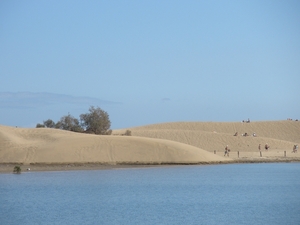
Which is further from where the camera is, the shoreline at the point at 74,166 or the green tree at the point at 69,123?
the green tree at the point at 69,123

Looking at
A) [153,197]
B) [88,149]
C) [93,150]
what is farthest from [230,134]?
[153,197]

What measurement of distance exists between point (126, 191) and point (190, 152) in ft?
66.1

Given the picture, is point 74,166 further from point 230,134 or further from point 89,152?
point 230,134

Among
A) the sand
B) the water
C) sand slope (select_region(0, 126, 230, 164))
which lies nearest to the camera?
the water

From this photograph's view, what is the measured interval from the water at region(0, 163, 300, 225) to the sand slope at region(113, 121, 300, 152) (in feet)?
80.1

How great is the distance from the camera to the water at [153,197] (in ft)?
86.4

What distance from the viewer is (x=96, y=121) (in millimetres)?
70062

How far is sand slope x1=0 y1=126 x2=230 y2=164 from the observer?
52594mm

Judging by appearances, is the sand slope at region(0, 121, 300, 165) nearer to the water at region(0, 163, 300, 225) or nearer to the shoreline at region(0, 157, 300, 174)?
the shoreline at region(0, 157, 300, 174)

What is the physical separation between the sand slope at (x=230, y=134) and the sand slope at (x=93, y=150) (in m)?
16.8

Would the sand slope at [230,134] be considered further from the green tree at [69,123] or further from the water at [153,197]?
the water at [153,197]

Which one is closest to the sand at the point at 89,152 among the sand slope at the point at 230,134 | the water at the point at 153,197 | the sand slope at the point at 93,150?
the sand slope at the point at 93,150

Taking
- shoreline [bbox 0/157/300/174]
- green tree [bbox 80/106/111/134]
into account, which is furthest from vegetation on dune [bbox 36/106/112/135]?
shoreline [bbox 0/157/300/174]

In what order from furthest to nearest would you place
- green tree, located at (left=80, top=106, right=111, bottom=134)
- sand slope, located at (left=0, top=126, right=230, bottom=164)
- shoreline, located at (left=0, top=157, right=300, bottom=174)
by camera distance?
green tree, located at (left=80, top=106, right=111, bottom=134)
sand slope, located at (left=0, top=126, right=230, bottom=164)
shoreline, located at (left=0, top=157, right=300, bottom=174)
